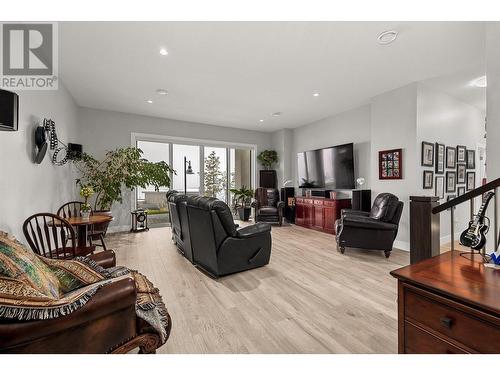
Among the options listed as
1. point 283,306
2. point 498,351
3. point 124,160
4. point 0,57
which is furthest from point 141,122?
point 498,351

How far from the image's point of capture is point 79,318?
1.01 meters

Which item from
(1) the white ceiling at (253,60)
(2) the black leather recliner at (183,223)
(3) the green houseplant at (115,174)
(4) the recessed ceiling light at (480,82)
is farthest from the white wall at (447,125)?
(3) the green houseplant at (115,174)

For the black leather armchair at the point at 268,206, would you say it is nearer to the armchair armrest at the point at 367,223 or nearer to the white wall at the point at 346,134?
the white wall at the point at 346,134

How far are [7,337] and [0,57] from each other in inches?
101

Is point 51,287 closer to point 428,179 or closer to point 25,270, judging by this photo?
point 25,270

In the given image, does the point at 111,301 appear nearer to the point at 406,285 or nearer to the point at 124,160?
the point at 406,285

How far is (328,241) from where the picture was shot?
4398 mm

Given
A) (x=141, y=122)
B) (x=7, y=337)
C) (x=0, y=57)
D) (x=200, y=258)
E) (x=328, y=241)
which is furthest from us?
(x=141, y=122)

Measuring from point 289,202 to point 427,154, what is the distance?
3253mm

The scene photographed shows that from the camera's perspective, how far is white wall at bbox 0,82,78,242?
2.07m

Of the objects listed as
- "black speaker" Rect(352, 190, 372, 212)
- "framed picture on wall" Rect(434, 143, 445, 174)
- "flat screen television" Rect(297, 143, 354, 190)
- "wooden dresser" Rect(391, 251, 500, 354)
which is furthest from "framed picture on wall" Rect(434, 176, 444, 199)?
"wooden dresser" Rect(391, 251, 500, 354)

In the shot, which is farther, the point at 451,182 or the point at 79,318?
the point at 451,182

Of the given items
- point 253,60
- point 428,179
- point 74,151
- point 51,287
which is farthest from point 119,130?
point 428,179

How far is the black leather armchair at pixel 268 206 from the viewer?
600cm
